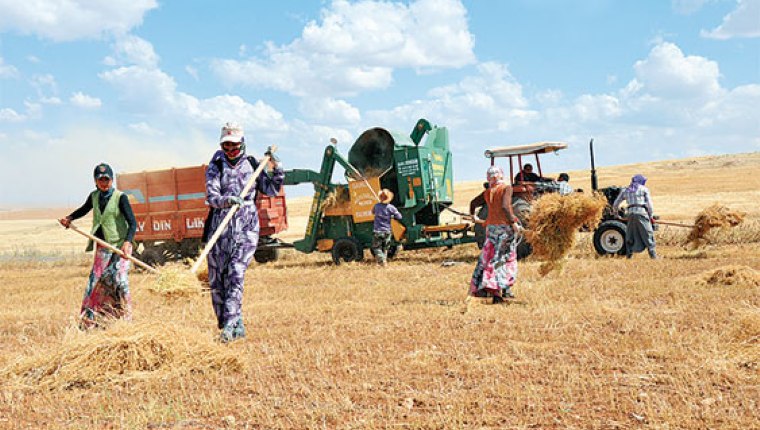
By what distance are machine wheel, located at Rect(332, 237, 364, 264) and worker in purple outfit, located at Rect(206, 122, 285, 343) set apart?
923 cm

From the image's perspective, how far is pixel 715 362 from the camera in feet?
17.1

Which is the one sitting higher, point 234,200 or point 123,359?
point 234,200

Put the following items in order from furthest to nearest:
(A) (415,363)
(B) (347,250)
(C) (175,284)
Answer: (B) (347,250), (C) (175,284), (A) (415,363)

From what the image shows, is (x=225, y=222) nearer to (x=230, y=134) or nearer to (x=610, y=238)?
(x=230, y=134)

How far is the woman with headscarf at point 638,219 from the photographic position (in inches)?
541

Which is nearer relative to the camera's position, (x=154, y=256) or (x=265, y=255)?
(x=154, y=256)

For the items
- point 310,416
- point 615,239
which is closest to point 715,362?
point 310,416

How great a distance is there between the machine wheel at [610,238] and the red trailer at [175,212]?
7.42 m

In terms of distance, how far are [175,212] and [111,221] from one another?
37.4 ft

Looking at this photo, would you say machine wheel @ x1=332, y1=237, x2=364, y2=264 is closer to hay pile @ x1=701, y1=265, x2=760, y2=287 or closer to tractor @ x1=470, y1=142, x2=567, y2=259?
tractor @ x1=470, y1=142, x2=567, y2=259

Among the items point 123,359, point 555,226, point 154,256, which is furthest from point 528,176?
point 123,359

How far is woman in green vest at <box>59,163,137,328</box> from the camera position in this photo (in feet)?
23.6

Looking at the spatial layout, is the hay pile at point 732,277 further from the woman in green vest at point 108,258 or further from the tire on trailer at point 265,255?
the tire on trailer at point 265,255

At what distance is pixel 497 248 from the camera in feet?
29.5
